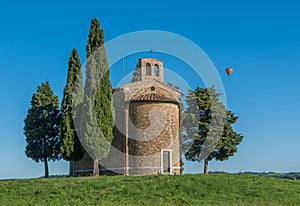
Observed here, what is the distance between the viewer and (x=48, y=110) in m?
34.3

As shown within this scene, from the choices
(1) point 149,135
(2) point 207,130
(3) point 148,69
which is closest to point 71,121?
(1) point 149,135

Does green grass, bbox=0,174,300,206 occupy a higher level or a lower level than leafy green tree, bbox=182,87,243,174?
lower

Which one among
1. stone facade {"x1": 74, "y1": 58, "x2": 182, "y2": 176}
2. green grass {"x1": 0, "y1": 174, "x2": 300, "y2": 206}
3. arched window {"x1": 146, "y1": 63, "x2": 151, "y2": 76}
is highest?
arched window {"x1": 146, "y1": 63, "x2": 151, "y2": 76}

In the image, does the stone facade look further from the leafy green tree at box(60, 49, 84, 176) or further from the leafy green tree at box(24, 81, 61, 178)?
the leafy green tree at box(24, 81, 61, 178)

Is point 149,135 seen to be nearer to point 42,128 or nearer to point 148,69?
point 148,69

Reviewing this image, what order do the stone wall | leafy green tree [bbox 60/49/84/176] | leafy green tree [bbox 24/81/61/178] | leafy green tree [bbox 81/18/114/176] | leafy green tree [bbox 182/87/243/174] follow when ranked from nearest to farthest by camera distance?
leafy green tree [bbox 81/18/114/176] → leafy green tree [bbox 60/49/84/176] → the stone wall → leafy green tree [bbox 24/81/61/178] → leafy green tree [bbox 182/87/243/174]

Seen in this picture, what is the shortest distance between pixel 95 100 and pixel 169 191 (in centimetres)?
1004

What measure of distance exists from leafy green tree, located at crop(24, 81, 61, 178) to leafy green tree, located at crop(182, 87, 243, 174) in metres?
11.0

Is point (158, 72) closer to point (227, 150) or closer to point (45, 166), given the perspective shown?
point (227, 150)

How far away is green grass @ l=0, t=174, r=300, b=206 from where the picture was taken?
1928cm

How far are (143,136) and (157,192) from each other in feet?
30.4

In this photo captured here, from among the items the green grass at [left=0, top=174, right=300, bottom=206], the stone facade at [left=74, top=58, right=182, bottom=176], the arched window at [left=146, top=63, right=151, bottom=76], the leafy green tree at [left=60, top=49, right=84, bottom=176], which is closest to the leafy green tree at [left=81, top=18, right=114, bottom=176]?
the leafy green tree at [left=60, top=49, right=84, bottom=176]

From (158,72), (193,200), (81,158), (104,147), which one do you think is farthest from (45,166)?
(193,200)

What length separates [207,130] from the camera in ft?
120
